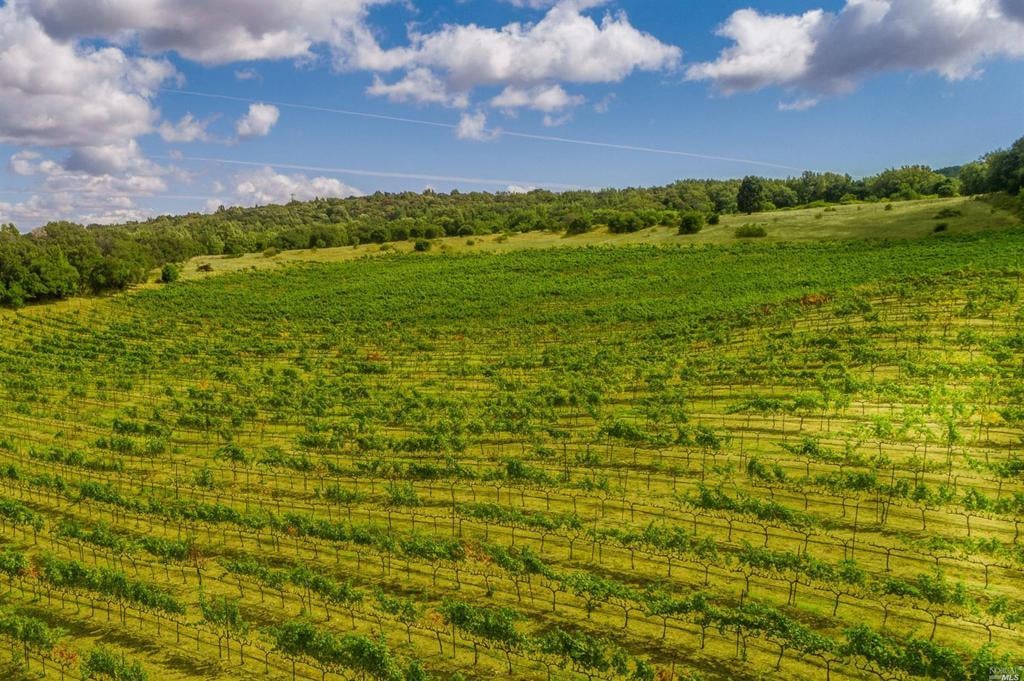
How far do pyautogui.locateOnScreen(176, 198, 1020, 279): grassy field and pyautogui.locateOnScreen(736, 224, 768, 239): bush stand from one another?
2.80 ft

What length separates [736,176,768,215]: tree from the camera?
116 meters

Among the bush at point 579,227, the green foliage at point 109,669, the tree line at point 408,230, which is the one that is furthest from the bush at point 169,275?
the green foliage at point 109,669

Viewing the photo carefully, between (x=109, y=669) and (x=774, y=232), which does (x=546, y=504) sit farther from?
(x=774, y=232)

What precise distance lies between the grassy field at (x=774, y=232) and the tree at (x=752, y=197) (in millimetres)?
15163

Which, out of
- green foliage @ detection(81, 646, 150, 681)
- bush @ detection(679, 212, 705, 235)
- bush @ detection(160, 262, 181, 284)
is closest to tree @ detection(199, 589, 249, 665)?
green foliage @ detection(81, 646, 150, 681)

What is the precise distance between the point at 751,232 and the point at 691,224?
31.8 ft

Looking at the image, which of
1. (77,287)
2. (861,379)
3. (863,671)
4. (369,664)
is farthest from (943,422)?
(77,287)

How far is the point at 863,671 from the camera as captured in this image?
13.8 meters

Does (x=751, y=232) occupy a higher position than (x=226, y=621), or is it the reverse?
(x=751, y=232)

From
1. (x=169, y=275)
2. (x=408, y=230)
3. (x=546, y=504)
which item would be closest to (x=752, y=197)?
(x=408, y=230)

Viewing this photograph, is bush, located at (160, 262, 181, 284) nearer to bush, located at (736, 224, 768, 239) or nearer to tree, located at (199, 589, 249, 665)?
bush, located at (736, 224, 768, 239)

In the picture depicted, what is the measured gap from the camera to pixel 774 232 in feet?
289

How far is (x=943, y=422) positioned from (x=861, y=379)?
6.54m

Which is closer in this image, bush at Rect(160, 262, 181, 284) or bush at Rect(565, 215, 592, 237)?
bush at Rect(160, 262, 181, 284)
